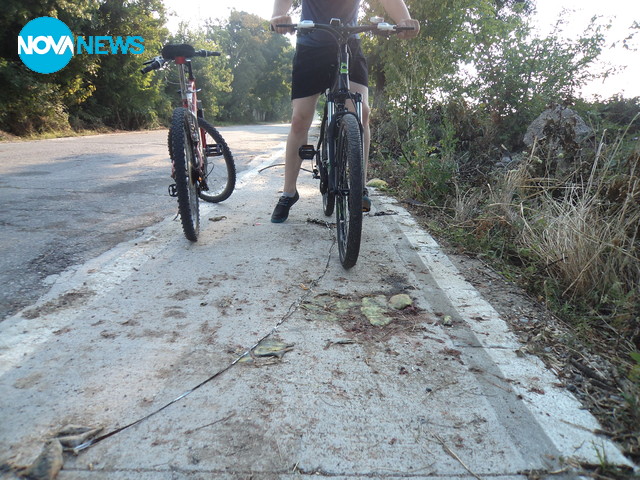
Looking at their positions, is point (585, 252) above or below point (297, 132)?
below

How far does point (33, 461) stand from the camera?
3.54 ft

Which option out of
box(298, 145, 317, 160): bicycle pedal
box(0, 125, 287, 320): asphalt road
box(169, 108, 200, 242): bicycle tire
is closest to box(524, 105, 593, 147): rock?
box(298, 145, 317, 160): bicycle pedal

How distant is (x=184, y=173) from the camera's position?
2658mm

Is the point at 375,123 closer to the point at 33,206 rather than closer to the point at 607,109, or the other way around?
the point at 607,109

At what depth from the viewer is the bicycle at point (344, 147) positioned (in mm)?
2240

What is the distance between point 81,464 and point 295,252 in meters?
1.74

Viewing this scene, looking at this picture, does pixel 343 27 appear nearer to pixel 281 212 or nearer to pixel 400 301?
pixel 281 212

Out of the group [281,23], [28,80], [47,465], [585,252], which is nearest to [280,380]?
[47,465]

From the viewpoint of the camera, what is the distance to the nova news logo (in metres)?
13.2

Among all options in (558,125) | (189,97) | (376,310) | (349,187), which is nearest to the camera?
(376,310)

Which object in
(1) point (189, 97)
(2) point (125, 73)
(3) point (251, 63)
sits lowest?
(1) point (189, 97)

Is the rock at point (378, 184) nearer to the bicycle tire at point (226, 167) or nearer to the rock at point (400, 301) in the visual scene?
the bicycle tire at point (226, 167)

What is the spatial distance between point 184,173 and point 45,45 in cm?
1536

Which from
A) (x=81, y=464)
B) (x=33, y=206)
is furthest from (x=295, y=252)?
(x=33, y=206)
